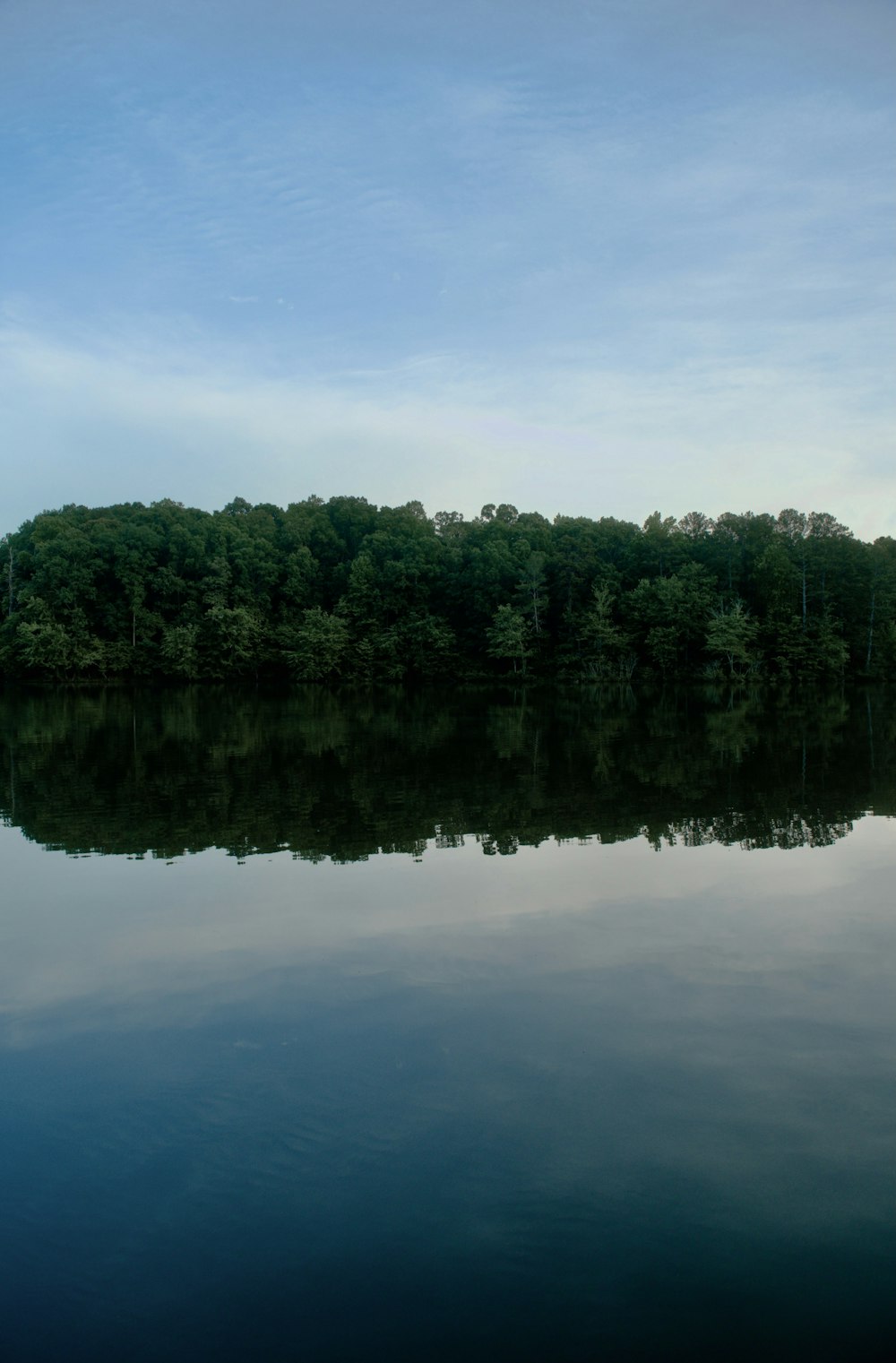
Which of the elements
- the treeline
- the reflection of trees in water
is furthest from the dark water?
the treeline

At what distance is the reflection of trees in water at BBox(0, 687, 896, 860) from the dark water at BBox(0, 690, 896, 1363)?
47cm

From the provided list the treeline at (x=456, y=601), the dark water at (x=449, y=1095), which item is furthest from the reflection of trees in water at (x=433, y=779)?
the treeline at (x=456, y=601)

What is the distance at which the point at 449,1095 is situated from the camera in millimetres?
5113

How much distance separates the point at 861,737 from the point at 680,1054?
21793 millimetres

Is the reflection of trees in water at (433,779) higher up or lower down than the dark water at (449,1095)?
higher up

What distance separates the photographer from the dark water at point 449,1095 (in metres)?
3.62

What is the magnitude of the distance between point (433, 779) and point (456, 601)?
2101 inches

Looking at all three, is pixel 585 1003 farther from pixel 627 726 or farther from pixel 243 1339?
pixel 627 726

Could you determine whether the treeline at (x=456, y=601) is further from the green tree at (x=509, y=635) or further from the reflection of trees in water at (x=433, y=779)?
the reflection of trees in water at (x=433, y=779)

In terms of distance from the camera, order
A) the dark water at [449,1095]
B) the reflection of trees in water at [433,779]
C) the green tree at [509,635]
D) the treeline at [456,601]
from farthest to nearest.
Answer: the green tree at [509,635] → the treeline at [456,601] → the reflection of trees in water at [433,779] → the dark water at [449,1095]

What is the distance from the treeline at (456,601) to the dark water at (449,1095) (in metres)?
52.2

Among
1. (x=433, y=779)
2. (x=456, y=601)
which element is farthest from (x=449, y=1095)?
(x=456, y=601)

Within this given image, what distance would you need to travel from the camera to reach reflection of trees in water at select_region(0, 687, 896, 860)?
40.5ft

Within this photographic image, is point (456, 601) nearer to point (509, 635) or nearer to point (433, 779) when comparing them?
point (509, 635)
